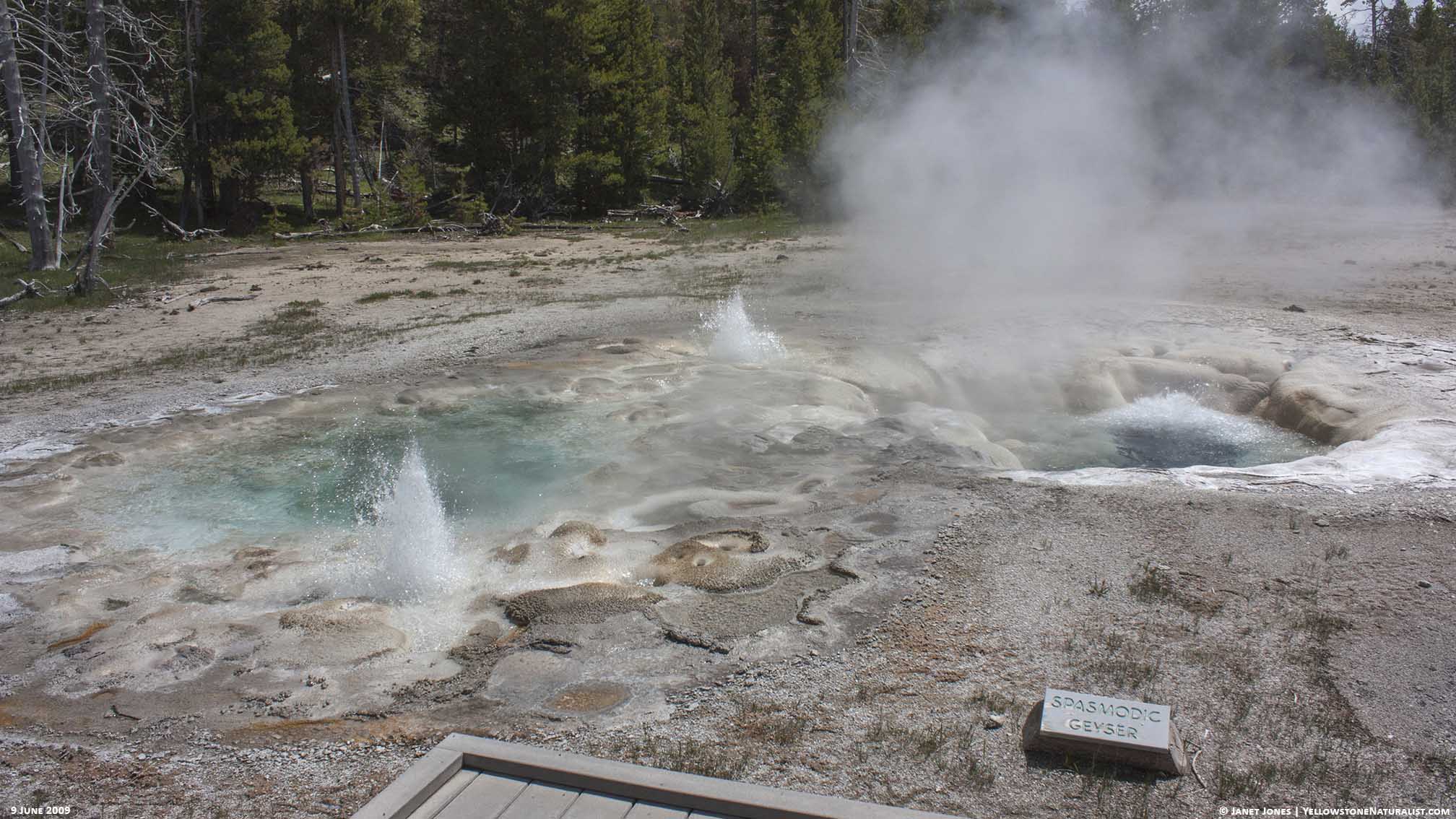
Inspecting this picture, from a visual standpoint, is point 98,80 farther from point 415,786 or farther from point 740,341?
point 415,786

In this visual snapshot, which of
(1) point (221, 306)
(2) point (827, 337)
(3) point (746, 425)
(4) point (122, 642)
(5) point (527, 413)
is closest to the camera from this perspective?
(4) point (122, 642)

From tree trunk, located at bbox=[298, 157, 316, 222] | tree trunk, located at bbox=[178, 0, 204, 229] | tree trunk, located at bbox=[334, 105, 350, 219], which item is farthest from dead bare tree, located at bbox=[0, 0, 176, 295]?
tree trunk, located at bbox=[334, 105, 350, 219]

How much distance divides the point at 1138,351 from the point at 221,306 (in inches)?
351

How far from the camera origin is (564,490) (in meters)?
4.92

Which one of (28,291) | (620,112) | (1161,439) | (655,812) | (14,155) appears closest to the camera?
(655,812)

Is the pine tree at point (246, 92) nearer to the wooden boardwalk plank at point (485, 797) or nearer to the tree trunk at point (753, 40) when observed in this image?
the tree trunk at point (753, 40)

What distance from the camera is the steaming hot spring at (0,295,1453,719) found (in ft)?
11.2

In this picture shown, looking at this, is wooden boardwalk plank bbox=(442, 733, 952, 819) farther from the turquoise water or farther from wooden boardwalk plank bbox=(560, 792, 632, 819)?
the turquoise water

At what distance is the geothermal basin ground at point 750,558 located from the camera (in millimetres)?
2758

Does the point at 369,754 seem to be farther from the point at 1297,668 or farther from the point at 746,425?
the point at 746,425

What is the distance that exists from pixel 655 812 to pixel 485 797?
1.25 feet

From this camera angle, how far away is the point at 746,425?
5.74m

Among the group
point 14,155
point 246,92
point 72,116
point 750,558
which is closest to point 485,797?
point 750,558

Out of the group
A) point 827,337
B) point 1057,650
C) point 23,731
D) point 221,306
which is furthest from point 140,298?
point 1057,650
